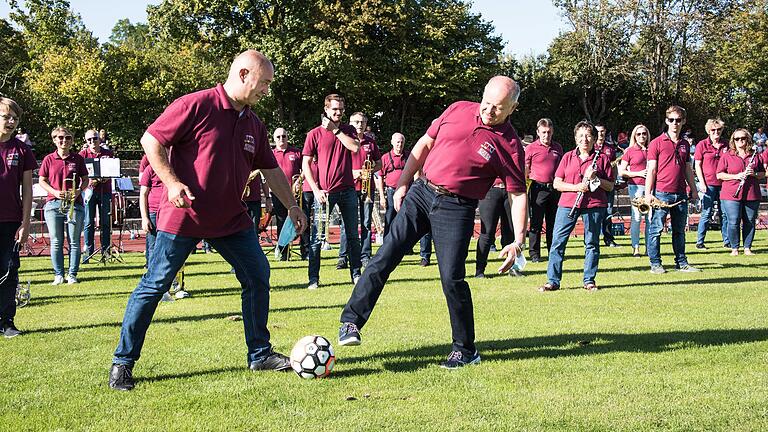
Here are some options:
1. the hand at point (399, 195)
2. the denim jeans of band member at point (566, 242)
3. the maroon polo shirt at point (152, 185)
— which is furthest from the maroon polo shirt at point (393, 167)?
the hand at point (399, 195)

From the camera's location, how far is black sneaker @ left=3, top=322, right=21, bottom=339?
7.49 m

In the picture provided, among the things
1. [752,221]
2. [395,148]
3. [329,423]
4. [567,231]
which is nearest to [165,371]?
[329,423]

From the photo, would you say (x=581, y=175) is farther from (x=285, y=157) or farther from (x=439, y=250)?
(x=285, y=157)

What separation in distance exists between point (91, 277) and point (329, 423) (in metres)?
9.11

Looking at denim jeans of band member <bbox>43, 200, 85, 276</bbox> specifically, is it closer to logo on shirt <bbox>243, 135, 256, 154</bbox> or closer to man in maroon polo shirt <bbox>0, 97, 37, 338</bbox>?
man in maroon polo shirt <bbox>0, 97, 37, 338</bbox>

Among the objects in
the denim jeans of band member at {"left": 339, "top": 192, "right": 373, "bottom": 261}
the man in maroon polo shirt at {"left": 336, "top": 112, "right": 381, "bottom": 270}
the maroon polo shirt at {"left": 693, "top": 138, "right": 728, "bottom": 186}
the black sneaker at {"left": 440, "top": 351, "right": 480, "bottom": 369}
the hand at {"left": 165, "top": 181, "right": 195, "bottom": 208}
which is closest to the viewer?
the hand at {"left": 165, "top": 181, "right": 195, "bottom": 208}

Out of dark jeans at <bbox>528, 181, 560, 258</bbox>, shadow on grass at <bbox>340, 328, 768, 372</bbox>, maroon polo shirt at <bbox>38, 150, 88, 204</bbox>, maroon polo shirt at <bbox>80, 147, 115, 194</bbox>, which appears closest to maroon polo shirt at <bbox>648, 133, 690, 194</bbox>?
dark jeans at <bbox>528, 181, 560, 258</bbox>

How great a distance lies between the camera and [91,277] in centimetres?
1257

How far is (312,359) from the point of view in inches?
218

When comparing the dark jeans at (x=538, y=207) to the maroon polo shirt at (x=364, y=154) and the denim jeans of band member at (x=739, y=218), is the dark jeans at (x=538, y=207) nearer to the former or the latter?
the maroon polo shirt at (x=364, y=154)

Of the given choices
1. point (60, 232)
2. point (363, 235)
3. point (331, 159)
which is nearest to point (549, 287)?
point (331, 159)

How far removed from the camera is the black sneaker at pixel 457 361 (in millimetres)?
5875

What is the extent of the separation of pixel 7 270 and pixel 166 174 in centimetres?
331

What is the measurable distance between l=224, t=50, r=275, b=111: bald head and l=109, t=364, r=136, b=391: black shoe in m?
1.93
